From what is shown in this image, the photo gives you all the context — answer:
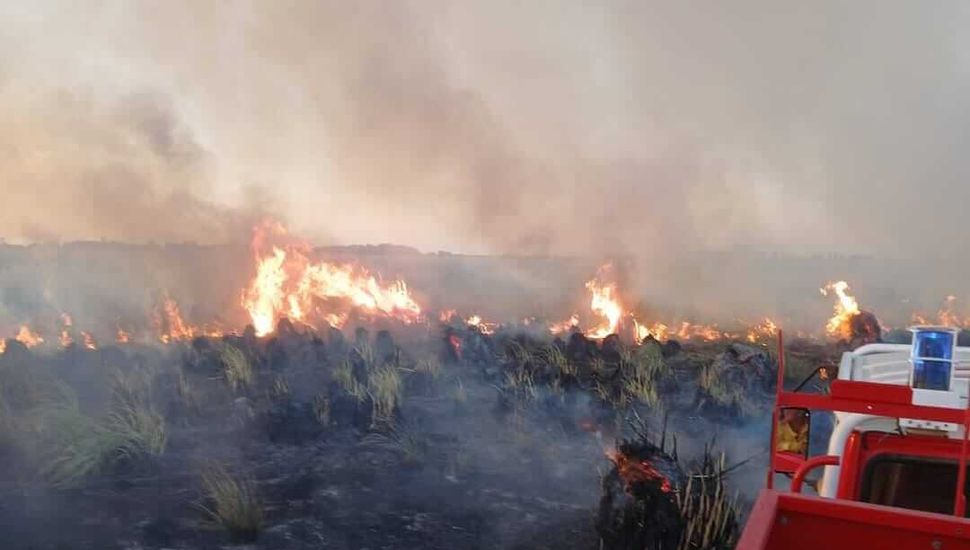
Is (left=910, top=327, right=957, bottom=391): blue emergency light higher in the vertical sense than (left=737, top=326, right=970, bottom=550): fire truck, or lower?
higher

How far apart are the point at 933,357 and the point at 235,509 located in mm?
4782

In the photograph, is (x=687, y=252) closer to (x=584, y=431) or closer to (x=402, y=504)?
(x=584, y=431)

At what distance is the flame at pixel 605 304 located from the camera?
15.4 m

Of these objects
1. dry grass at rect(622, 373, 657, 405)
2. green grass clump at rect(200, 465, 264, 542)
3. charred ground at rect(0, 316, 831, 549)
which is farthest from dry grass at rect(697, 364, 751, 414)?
green grass clump at rect(200, 465, 264, 542)

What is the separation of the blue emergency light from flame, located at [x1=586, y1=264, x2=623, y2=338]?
41.2 ft

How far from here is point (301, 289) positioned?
47.7 ft

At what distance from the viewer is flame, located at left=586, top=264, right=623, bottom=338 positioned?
15.4 meters

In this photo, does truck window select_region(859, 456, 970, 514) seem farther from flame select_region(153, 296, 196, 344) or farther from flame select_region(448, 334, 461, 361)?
flame select_region(153, 296, 196, 344)

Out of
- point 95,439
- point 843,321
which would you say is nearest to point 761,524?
point 95,439

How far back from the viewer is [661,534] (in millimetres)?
4840

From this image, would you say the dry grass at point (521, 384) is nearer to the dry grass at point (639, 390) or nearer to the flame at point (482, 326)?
the dry grass at point (639, 390)

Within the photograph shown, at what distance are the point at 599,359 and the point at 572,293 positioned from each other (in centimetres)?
1263

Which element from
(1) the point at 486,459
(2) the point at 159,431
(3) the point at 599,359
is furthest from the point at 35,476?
(3) the point at 599,359

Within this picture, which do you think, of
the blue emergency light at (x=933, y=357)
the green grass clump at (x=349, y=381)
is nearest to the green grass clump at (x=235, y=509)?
the green grass clump at (x=349, y=381)
